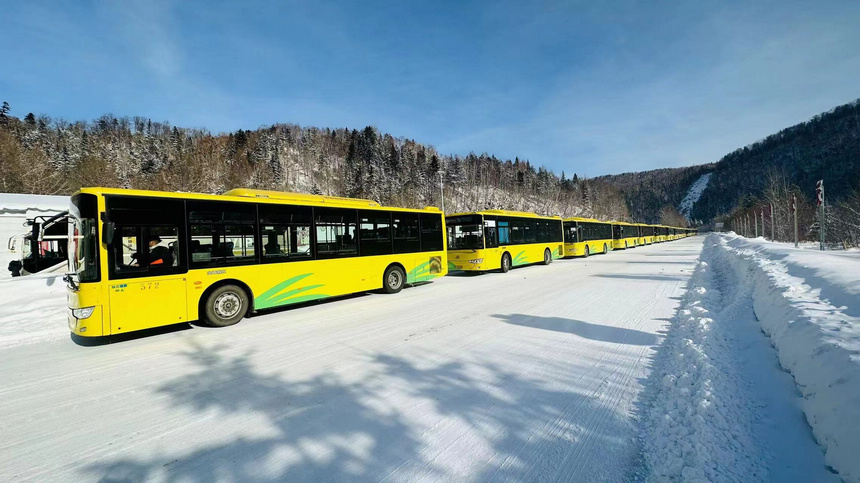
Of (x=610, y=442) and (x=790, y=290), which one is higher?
(x=790, y=290)

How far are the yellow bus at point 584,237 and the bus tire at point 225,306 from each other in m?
22.5

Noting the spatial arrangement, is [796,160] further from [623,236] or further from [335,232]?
[335,232]

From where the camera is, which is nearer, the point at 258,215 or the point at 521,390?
the point at 521,390

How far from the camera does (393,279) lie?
11.5 metres

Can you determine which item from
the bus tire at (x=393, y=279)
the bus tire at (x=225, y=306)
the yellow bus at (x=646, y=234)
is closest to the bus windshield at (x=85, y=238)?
the bus tire at (x=225, y=306)

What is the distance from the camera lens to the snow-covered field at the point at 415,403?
2.84 meters

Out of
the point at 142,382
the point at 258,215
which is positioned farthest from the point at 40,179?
the point at 142,382

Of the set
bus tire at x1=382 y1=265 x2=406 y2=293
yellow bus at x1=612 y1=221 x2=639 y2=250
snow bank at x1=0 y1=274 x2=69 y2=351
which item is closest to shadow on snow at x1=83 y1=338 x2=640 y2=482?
snow bank at x1=0 y1=274 x2=69 y2=351

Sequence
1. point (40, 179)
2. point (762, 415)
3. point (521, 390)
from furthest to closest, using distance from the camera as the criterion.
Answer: point (40, 179), point (521, 390), point (762, 415)

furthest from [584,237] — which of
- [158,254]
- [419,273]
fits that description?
[158,254]

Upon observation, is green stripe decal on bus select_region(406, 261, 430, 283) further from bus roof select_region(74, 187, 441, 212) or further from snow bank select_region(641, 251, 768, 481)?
snow bank select_region(641, 251, 768, 481)

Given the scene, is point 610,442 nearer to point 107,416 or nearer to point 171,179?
point 107,416

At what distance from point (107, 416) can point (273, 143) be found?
304 ft

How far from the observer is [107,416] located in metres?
3.79
